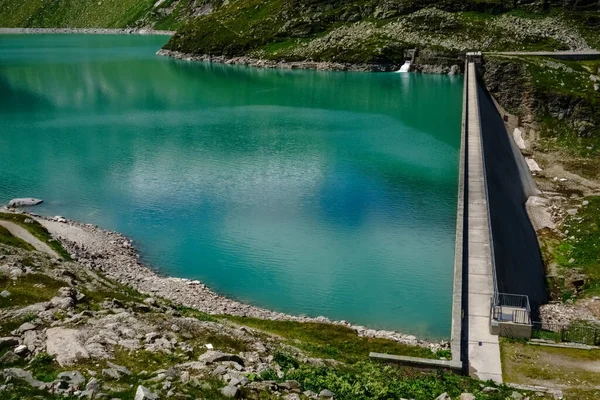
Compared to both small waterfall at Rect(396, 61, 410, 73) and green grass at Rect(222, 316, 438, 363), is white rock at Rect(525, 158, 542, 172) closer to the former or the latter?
green grass at Rect(222, 316, 438, 363)

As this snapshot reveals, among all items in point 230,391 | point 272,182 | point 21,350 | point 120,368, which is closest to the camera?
point 230,391

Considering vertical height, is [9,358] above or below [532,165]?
above

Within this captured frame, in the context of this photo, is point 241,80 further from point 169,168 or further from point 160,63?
point 169,168

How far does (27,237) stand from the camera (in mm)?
40031

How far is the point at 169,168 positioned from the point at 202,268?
24124mm

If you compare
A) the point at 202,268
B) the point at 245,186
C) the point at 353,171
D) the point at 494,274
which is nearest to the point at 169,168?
the point at 245,186

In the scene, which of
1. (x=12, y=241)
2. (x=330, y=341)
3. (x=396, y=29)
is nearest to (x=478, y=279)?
(x=330, y=341)

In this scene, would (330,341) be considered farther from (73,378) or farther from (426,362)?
(73,378)

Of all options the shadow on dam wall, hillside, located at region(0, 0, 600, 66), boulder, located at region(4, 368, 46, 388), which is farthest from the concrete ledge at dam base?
hillside, located at region(0, 0, 600, 66)

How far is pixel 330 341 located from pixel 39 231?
24.0m

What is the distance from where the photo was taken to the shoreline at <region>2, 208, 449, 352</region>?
107 ft

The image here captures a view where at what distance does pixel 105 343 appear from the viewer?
66.1ft

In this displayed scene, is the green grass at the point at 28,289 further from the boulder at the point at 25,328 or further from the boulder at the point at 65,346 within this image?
the boulder at the point at 65,346

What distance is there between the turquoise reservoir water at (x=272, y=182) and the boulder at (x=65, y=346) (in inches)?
638
